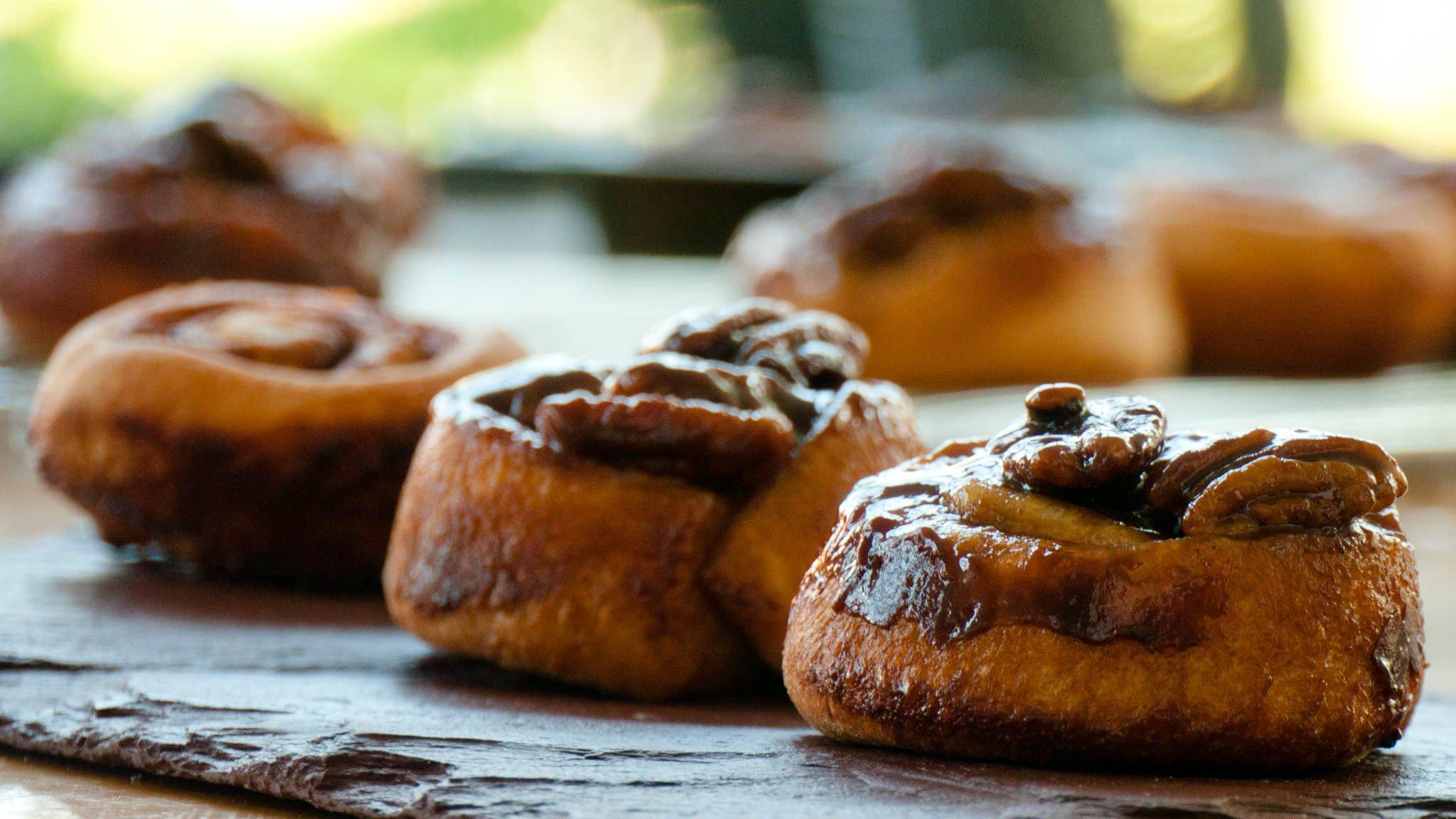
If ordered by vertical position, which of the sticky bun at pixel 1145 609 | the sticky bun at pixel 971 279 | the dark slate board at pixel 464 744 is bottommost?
the dark slate board at pixel 464 744

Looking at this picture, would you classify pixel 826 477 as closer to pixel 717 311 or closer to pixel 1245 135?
pixel 717 311

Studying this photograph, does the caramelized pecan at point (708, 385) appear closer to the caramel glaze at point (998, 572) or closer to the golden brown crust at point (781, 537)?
the golden brown crust at point (781, 537)

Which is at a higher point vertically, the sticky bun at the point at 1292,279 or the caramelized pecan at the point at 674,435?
the sticky bun at the point at 1292,279

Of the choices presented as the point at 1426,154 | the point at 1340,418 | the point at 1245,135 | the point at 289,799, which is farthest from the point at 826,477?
the point at 1245,135

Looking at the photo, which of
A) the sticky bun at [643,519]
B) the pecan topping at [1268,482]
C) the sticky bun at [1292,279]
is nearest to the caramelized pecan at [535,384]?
the sticky bun at [643,519]

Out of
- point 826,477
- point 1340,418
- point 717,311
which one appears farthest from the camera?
point 1340,418

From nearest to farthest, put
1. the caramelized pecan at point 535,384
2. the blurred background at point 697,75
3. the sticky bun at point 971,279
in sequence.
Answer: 1. the caramelized pecan at point 535,384
2. the sticky bun at point 971,279
3. the blurred background at point 697,75
